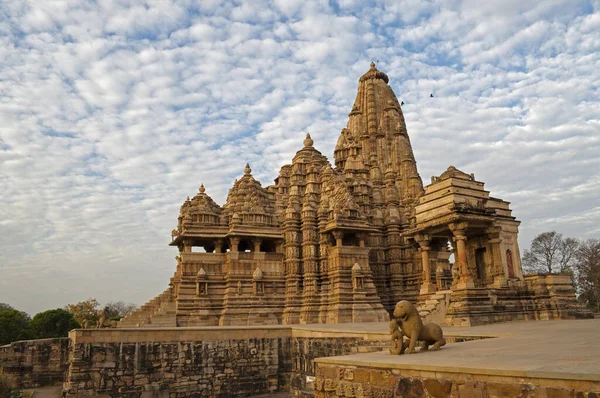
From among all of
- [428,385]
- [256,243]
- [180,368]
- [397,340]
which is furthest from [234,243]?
[428,385]

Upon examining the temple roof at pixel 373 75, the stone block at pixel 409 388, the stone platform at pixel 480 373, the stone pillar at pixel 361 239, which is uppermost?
the temple roof at pixel 373 75

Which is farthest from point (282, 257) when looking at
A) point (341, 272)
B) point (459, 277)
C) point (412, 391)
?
point (412, 391)

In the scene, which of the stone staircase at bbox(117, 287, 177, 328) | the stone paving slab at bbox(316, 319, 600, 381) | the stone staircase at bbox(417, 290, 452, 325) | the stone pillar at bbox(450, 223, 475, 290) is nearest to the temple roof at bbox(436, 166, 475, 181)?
the stone pillar at bbox(450, 223, 475, 290)

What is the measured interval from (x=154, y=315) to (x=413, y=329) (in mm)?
21444

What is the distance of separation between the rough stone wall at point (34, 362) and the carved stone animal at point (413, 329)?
2427cm

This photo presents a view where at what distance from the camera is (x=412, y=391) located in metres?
6.81

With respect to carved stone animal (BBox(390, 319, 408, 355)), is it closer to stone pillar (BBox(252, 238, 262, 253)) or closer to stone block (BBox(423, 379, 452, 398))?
stone block (BBox(423, 379, 452, 398))

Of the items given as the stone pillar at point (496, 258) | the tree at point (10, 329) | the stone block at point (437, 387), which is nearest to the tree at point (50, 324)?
the tree at point (10, 329)

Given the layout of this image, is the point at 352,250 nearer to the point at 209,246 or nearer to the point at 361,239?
the point at 361,239

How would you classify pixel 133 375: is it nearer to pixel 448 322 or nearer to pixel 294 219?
pixel 448 322

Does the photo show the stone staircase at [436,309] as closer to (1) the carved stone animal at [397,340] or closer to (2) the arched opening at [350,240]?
(2) the arched opening at [350,240]

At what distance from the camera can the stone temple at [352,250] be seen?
2028 centimetres

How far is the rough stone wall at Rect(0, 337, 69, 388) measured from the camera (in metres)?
25.6

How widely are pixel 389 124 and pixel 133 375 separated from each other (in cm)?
2859
